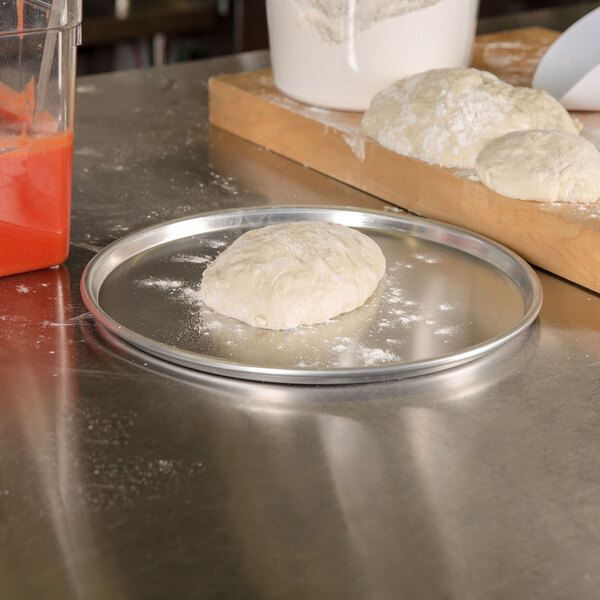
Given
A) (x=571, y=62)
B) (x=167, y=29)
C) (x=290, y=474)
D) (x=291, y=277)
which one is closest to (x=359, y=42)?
(x=571, y=62)

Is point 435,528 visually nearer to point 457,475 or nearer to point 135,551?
point 457,475

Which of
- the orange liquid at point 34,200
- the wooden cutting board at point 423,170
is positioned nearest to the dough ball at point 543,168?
the wooden cutting board at point 423,170

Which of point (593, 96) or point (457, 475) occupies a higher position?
point (593, 96)

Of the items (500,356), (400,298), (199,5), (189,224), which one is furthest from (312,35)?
(199,5)

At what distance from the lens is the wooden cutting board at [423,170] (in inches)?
36.9

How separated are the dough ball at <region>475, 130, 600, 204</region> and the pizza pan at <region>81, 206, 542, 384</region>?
71mm

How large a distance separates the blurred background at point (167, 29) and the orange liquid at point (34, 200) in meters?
2.03

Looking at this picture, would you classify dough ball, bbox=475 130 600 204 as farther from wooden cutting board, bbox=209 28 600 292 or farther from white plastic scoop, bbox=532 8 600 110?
white plastic scoop, bbox=532 8 600 110

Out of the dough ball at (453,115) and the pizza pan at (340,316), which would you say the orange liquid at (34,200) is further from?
the dough ball at (453,115)

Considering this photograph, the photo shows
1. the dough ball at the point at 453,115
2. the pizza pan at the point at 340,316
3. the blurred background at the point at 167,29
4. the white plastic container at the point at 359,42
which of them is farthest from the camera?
the blurred background at the point at 167,29

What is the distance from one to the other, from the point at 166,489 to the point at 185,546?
60 mm

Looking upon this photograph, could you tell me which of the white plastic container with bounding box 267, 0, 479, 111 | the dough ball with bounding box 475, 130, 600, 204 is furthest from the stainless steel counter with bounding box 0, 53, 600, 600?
the white plastic container with bounding box 267, 0, 479, 111

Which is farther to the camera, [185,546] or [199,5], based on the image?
[199,5]

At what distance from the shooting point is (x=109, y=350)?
0.78 metres
